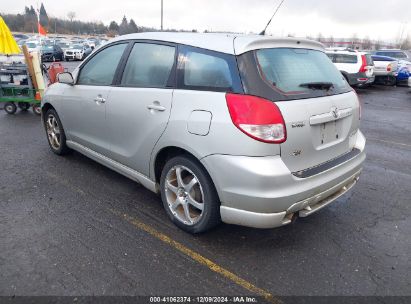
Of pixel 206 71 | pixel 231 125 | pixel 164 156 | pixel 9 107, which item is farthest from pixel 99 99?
pixel 9 107

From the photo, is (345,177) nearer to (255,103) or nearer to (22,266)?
(255,103)

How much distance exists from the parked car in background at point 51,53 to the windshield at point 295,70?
28926mm

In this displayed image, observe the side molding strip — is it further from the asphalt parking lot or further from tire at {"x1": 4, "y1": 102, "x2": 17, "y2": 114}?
tire at {"x1": 4, "y1": 102, "x2": 17, "y2": 114}

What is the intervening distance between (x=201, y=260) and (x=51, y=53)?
3022 centimetres

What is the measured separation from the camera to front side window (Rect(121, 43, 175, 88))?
3125 millimetres

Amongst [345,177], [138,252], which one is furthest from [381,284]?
[138,252]

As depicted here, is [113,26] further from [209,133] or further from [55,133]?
[209,133]

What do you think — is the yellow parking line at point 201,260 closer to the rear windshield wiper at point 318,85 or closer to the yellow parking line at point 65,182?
the yellow parking line at point 65,182

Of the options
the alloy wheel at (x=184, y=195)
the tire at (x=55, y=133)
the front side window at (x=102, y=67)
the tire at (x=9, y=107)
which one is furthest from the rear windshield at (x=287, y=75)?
the tire at (x=9, y=107)

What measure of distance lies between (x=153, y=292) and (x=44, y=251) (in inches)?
42.4

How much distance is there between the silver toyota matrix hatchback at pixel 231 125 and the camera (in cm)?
250

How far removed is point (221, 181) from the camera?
2.61 meters

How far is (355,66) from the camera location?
14.6 metres

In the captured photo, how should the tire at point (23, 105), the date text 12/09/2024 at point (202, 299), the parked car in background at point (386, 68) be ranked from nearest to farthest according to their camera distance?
the date text 12/09/2024 at point (202, 299) → the tire at point (23, 105) → the parked car in background at point (386, 68)
